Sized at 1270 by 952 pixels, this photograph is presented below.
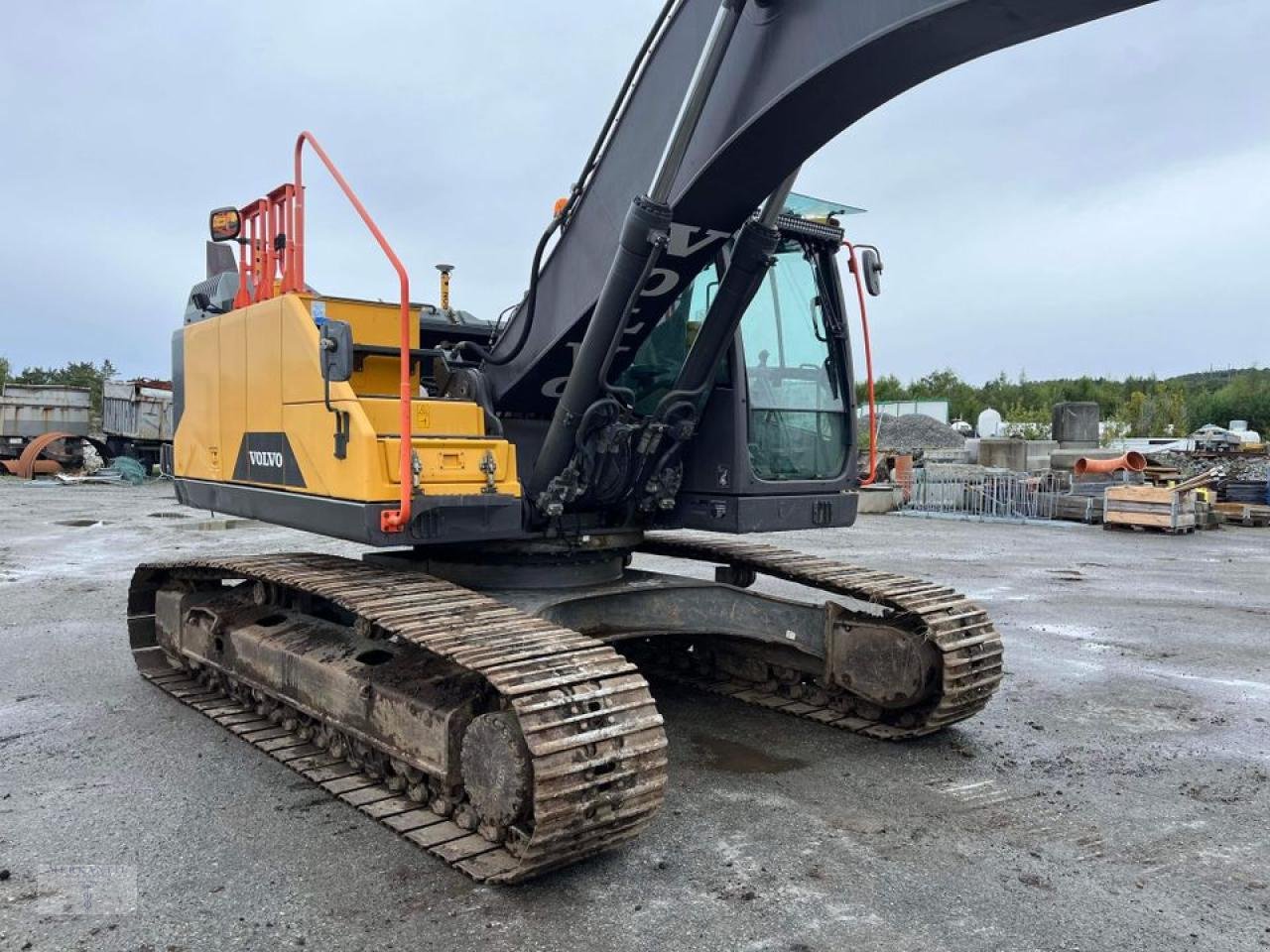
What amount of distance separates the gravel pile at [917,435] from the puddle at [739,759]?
25390 millimetres

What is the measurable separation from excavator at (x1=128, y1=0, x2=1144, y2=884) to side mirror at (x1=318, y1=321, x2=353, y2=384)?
0.01 meters

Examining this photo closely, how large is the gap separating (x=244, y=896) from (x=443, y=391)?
2.73 meters

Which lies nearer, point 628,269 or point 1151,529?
point 628,269

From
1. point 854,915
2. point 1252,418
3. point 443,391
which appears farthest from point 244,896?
point 1252,418

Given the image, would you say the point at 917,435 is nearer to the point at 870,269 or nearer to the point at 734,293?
the point at 870,269

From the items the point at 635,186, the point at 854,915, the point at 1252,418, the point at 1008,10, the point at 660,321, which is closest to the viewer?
the point at 1008,10

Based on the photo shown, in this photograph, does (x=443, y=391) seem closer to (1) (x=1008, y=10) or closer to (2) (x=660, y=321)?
(2) (x=660, y=321)

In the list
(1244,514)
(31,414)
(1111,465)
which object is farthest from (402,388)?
Answer: (31,414)

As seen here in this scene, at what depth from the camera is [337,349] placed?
14.6 ft

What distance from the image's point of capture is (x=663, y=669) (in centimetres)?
678

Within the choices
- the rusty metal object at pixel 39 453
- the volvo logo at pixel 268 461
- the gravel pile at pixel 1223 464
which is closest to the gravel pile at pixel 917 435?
the gravel pile at pixel 1223 464

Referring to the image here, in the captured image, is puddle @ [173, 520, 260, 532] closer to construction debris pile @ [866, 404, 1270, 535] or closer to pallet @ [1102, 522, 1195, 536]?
construction debris pile @ [866, 404, 1270, 535]

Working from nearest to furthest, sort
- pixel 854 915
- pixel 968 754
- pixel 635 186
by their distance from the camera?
pixel 854 915, pixel 635 186, pixel 968 754

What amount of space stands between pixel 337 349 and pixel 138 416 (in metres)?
25.4
